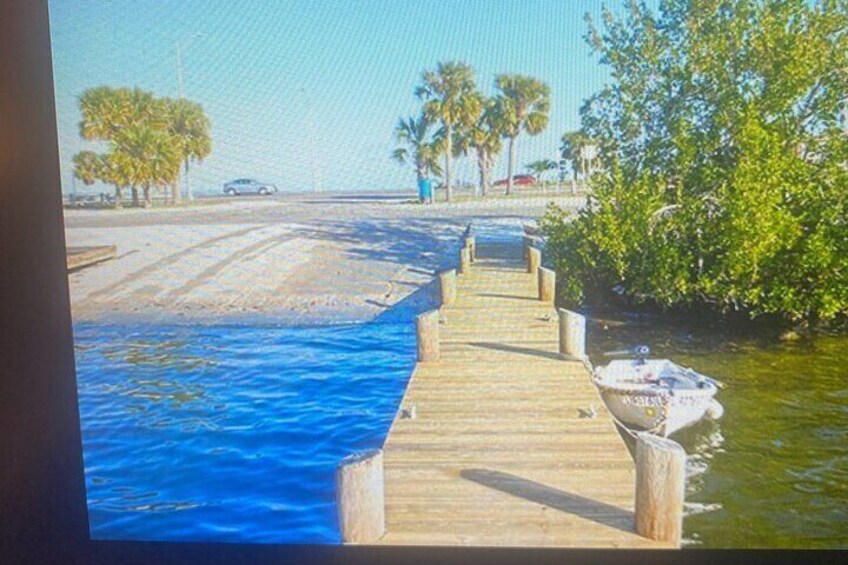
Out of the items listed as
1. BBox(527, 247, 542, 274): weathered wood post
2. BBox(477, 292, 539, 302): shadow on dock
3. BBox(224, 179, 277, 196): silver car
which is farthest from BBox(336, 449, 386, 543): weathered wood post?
BBox(477, 292, 539, 302): shadow on dock

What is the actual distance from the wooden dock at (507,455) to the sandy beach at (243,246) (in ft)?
3.15

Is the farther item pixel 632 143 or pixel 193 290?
pixel 632 143

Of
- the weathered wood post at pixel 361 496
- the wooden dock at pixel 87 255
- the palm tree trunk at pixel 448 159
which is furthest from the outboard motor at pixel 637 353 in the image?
the wooden dock at pixel 87 255

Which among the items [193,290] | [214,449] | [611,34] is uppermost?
[611,34]

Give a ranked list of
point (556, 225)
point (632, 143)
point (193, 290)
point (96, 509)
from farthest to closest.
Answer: point (556, 225) → point (632, 143) → point (193, 290) → point (96, 509)

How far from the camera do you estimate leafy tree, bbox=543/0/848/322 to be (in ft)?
12.0

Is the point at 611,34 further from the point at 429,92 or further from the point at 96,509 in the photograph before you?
the point at 96,509

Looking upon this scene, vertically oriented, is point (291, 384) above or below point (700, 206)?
below

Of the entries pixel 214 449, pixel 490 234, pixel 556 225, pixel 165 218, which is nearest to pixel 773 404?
pixel 556 225

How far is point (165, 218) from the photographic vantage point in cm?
305

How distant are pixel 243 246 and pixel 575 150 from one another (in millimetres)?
1777

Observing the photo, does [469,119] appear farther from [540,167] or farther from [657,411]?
[657,411]

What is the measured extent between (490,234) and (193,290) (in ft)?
6.21

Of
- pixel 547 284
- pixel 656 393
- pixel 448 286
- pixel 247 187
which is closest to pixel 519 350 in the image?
pixel 547 284
